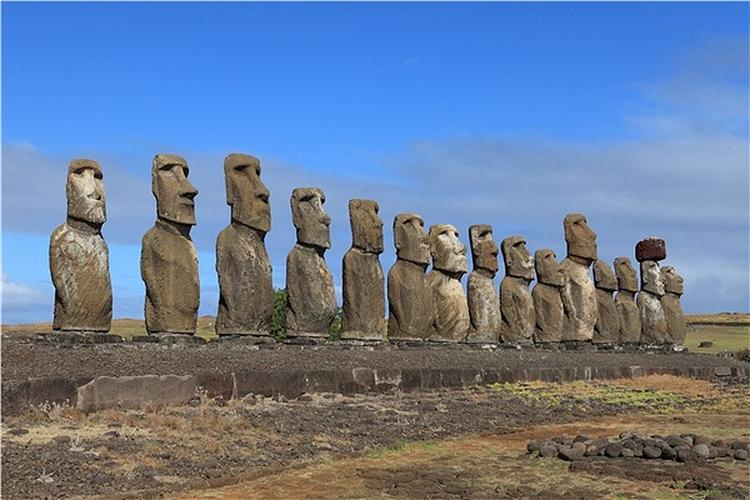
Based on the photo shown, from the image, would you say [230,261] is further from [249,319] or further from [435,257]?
[435,257]

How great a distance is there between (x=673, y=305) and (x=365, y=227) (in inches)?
522

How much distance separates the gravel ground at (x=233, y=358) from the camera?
33.1 feet

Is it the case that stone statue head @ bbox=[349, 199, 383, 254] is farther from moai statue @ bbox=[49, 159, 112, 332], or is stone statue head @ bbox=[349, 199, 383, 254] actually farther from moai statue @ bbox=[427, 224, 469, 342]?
moai statue @ bbox=[49, 159, 112, 332]

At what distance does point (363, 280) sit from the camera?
56.5 feet

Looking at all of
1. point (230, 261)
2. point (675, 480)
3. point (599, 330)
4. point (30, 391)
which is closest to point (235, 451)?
point (30, 391)

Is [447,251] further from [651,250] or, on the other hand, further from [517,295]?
[651,250]

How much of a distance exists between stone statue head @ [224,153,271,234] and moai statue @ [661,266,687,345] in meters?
15.7

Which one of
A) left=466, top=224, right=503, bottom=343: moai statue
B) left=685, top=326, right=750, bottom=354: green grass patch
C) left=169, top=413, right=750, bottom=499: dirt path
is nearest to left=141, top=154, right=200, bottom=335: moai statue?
left=169, top=413, right=750, bottom=499: dirt path

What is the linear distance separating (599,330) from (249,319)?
12.9 metres

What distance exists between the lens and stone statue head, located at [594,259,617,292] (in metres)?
25.2

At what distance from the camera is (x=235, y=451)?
8.43 meters

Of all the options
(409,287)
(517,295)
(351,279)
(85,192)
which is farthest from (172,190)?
(517,295)

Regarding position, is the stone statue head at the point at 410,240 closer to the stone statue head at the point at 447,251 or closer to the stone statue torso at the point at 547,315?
the stone statue head at the point at 447,251

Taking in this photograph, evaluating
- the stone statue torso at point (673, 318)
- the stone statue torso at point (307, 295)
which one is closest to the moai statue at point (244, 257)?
the stone statue torso at point (307, 295)
